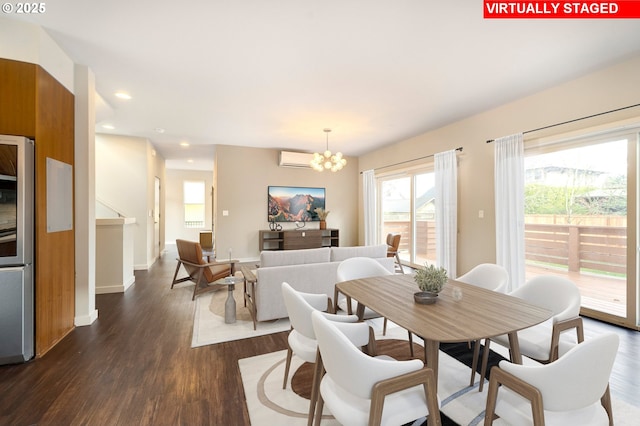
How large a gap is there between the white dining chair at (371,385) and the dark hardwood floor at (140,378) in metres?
0.93

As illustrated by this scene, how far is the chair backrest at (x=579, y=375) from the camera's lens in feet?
3.35

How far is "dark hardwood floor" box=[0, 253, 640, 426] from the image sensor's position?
1729 millimetres

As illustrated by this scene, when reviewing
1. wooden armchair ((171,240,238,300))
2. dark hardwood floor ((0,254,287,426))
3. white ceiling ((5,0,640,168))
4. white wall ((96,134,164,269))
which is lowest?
dark hardwood floor ((0,254,287,426))

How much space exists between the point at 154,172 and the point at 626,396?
26.8ft

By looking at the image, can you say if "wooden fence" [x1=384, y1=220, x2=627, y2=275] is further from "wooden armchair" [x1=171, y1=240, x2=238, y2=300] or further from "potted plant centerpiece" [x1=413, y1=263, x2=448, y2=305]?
"wooden armchair" [x1=171, y1=240, x2=238, y2=300]

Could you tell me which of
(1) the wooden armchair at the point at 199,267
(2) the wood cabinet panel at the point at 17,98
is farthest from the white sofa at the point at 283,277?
(2) the wood cabinet panel at the point at 17,98

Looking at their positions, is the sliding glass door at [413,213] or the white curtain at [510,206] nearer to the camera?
the white curtain at [510,206]

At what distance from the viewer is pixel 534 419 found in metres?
1.02

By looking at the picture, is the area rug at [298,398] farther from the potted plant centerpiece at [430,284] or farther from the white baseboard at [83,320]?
the white baseboard at [83,320]

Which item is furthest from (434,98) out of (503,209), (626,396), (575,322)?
(626,396)

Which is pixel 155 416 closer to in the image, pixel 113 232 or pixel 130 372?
pixel 130 372

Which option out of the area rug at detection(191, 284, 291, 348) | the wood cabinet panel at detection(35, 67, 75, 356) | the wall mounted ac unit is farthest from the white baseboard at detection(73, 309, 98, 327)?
the wall mounted ac unit

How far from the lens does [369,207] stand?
7.21m

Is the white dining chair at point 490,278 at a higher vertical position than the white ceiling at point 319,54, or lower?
lower
